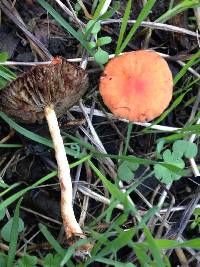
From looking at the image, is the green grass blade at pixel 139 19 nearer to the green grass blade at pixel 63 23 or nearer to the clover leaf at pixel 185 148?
the green grass blade at pixel 63 23

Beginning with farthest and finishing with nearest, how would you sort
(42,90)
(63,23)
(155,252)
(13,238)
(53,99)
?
(63,23) → (53,99) → (42,90) → (13,238) → (155,252)

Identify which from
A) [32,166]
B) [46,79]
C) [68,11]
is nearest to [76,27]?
[68,11]

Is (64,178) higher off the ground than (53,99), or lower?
lower

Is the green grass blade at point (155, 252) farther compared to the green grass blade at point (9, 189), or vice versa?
the green grass blade at point (9, 189)

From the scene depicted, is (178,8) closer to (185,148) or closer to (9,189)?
(185,148)

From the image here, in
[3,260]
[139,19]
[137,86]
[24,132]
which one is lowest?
[3,260]

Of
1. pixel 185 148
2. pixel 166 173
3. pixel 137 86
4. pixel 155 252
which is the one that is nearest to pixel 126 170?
pixel 166 173

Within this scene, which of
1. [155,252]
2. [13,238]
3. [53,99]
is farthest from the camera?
[53,99]

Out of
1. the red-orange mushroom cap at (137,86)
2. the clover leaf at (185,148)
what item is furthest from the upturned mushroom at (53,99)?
the clover leaf at (185,148)

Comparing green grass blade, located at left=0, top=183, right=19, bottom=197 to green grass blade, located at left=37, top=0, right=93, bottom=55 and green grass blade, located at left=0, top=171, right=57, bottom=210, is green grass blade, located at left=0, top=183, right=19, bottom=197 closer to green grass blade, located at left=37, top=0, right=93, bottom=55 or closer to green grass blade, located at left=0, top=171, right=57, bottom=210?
green grass blade, located at left=0, top=171, right=57, bottom=210
